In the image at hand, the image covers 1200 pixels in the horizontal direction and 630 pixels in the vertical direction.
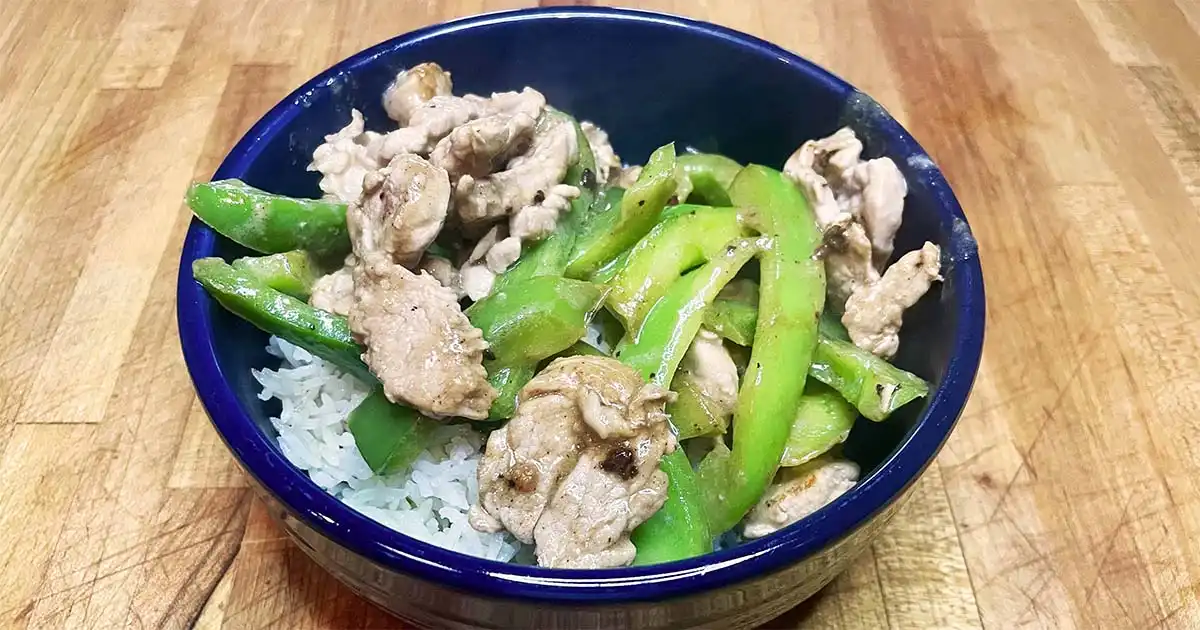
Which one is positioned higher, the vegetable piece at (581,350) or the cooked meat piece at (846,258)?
the cooked meat piece at (846,258)

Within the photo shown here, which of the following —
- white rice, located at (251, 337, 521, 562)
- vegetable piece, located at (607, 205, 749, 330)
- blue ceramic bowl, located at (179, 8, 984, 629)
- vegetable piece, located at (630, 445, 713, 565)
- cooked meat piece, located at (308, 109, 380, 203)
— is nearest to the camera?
blue ceramic bowl, located at (179, 8, 984, 629)

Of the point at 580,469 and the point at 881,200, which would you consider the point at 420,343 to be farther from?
the point at 881,200

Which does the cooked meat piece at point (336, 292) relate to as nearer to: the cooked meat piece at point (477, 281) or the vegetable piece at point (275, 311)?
the vegetable piece at point (275, 311)

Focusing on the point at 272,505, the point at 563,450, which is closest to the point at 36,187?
the point at 272,505

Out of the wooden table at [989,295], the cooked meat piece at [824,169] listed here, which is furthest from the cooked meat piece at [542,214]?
the wooden table at [989,295]

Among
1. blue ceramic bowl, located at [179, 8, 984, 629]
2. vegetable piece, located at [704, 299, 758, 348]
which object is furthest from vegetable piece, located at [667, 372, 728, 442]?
blue ceramic bowl, located at [179, 8, 984, 629]

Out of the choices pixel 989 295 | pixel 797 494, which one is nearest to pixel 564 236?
pixel 797 494

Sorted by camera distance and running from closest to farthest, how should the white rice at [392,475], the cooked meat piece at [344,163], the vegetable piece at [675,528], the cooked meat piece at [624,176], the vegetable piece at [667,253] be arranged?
the vegetable piece at [675,528], the white rice at [392,475], the vegetable piece at [667,253], the cooked meat piece at [344,163], the cooked meat piece at [624,176]

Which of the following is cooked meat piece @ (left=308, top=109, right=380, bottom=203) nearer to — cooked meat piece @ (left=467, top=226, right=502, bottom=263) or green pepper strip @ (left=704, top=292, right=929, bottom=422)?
cooked meat piece @ (left=467, top=226, right=502, bottom=263)
